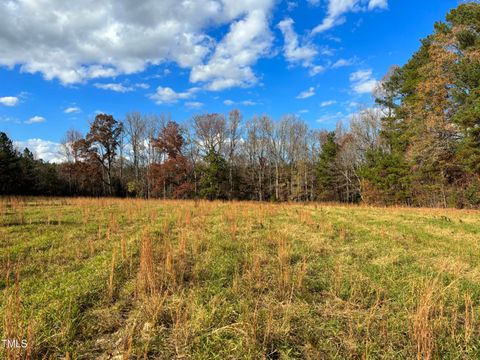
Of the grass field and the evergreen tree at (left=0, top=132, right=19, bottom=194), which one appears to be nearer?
the grass field

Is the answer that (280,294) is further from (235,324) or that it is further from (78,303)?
(78,303)

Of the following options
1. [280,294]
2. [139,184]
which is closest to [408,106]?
[280,294]

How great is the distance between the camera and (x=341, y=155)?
3356cm

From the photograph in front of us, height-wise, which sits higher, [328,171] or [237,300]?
[328,171]

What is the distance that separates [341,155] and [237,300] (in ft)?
110

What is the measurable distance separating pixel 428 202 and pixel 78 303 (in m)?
29.5

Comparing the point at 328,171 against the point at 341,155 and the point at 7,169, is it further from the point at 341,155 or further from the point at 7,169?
the point at 7,169

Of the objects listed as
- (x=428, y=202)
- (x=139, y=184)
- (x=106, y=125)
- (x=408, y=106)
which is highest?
(x=106, y=125)

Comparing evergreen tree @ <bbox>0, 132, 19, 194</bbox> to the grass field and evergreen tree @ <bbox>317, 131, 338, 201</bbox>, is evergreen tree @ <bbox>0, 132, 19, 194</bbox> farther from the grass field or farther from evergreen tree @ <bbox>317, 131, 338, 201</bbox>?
evergreen tree @ <bbox>317, 131, 338, 201</bbox>

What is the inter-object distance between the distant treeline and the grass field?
14.8m

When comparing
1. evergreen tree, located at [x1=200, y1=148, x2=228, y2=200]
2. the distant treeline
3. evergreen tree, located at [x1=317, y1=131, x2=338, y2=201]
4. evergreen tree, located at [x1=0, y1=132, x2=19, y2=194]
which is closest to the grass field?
the distant treeline

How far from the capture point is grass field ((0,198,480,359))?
2420mm

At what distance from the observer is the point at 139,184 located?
36531mm

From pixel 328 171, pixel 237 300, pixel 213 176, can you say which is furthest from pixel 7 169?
pixel 328 171
